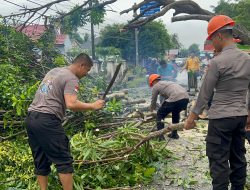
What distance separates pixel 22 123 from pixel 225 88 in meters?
3.27

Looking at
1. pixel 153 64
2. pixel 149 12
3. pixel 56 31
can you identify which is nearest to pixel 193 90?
pixel 149 12

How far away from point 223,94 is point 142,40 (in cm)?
3032

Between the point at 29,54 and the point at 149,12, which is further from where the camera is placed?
the point at 149,12

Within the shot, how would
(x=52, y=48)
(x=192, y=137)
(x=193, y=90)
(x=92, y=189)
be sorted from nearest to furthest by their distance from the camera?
(x=92, y=189), (x=192, y=137), (x=52, y=48), (x=193, y=90)

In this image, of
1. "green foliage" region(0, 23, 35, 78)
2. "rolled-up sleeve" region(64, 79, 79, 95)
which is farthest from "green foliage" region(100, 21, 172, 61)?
"rolled-up sleeve" region(64, 79, 79, 95)

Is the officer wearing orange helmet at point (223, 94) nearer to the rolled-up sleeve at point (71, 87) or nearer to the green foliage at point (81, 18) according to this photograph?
the rolled-up sleeve at point (71, 87)

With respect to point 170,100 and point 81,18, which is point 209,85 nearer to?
point 170,100

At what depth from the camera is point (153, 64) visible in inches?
1127

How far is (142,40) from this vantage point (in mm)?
32906

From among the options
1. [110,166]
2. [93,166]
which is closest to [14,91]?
[93,166]

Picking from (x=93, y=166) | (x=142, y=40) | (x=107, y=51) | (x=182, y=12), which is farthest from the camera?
(x=142, y=40)

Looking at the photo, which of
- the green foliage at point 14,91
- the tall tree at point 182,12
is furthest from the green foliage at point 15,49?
the tall tree at point 182,12

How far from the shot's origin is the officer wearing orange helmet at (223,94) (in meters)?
3.04

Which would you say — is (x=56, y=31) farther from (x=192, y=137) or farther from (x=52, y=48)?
(x=192, y=137)
